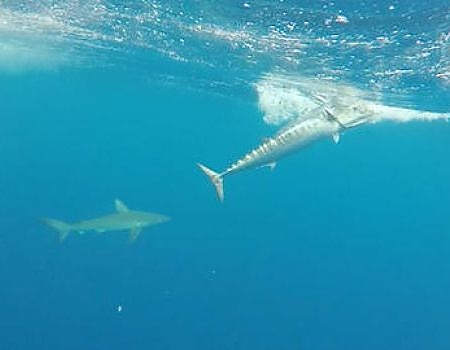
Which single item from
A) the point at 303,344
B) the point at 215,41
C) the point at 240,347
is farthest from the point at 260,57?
the point at 303,344

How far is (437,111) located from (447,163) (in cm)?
3013

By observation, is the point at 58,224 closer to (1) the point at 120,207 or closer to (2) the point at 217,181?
(1) the point at 120,207

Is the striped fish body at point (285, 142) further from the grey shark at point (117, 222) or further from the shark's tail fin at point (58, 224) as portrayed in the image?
the shark's tail fin at point (58, 224)

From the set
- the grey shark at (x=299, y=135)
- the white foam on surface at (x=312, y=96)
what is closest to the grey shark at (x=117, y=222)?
the grey shark at (x=299, y=135)

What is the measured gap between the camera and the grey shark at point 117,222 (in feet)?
47.3

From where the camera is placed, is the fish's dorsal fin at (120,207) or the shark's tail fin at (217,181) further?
the fish's dorsal fin at (120,207)

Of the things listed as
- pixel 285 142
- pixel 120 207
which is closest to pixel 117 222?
pixel 120 207

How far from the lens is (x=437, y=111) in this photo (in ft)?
82.3

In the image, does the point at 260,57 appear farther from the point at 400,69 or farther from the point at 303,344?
the point at 303,344

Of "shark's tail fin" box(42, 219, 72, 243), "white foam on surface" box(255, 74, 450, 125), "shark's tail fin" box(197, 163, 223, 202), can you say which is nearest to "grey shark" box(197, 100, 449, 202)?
"shark's tail fin" box(197, 163, 223, 202)

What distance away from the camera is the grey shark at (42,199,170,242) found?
14.4 metres

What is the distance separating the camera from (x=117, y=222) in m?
14.6

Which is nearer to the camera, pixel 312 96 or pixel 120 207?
pixel 120 207

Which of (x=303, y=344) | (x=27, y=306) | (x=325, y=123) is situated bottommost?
(x=303, y=344)
